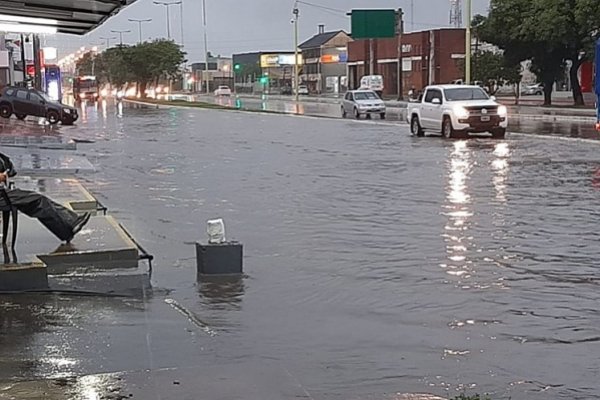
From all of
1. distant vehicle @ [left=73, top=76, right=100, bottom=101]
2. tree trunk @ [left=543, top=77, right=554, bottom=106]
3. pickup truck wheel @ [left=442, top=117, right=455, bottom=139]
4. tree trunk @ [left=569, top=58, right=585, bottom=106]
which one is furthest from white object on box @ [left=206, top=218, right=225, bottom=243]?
distant vehicle @ [left=73, top=76, right=100, bottom=101]

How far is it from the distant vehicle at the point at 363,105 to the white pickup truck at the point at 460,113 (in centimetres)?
1740

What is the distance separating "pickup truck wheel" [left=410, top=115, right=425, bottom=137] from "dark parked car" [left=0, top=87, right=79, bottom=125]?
56.9 feet

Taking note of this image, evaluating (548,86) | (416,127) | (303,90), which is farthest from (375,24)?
(303,90)

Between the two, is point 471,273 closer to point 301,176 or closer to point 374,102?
point 301,176

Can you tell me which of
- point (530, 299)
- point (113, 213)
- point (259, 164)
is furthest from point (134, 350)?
point (259, 164)

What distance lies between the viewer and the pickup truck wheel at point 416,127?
3525 centimetres

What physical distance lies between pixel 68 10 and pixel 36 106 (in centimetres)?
3374

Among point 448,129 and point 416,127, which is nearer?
point 448,129

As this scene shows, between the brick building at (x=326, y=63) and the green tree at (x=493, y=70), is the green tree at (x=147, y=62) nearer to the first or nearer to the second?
the brick building at (x=326, y=63)

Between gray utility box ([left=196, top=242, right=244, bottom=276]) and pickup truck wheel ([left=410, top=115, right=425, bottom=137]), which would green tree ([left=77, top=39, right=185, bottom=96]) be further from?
gray utility box ([left=196, top=242, right=244, bottom=276])

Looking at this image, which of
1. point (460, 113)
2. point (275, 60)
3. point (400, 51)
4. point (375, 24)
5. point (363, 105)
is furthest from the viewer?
point (275, 60)

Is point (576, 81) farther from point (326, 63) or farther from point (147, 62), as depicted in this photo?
point (326, 63)

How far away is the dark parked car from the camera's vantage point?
149ft

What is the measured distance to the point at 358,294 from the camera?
9.49 m
